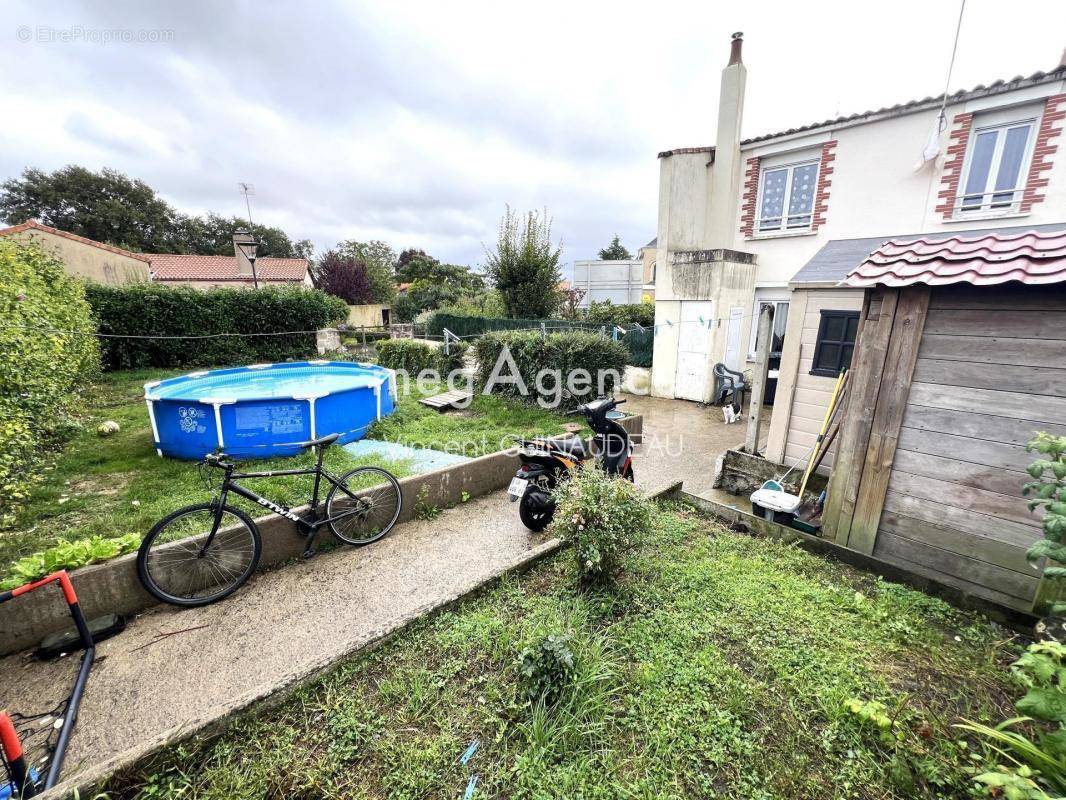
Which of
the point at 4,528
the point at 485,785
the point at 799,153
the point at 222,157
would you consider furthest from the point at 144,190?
the point at 485,785

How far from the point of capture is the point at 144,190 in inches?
1452

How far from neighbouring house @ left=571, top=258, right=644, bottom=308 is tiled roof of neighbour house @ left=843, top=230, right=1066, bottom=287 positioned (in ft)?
71.1

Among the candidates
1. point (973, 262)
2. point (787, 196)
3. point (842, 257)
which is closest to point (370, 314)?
point (787, 196)

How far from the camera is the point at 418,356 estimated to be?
38.7 feet

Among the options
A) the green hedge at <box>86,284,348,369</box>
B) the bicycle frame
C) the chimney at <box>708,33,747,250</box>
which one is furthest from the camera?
the green hedge at <box>86,284,348,369</box>

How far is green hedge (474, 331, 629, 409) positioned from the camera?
7471 millimetres

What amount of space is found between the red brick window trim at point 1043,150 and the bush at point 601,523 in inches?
377

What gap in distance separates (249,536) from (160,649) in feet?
2.97

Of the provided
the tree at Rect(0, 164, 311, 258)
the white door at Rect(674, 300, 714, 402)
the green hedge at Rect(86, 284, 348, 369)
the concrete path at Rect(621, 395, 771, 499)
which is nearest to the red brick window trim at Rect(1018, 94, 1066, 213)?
the white door at Rect(674, 300, 714, 402)

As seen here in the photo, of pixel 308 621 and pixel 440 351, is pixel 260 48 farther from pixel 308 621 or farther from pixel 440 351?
pixel 308 621

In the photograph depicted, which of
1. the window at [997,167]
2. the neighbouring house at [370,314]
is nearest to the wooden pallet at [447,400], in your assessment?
the window at [997,167]

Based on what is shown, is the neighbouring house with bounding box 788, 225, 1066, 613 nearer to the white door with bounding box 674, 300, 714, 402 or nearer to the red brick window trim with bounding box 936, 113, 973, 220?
the white door with bounding box 674, 300, 714, 402

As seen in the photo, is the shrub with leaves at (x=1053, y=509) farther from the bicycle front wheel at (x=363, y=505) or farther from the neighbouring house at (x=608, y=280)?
the neighbouring house at (x=608, y=280)

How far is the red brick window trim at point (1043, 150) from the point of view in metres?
6.66
